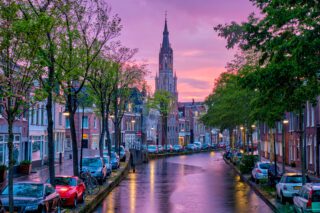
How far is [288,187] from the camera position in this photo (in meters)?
→ 22.9

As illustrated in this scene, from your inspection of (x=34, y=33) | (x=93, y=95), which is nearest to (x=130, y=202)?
(x=34, y=33)

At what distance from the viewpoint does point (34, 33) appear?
52.3 ft

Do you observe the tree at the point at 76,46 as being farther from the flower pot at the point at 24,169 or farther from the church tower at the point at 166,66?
the church tower at the point at 166,66

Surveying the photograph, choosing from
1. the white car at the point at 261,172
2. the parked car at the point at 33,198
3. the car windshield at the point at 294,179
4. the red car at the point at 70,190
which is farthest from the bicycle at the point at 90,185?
the white car at the point at 261,172

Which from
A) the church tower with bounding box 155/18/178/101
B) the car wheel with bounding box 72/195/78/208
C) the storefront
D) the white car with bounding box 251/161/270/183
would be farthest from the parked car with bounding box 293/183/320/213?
the church tower with bounding box 155/18/178/101

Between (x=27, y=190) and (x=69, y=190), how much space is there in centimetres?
385

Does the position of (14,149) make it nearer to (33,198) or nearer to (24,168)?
(24,168)

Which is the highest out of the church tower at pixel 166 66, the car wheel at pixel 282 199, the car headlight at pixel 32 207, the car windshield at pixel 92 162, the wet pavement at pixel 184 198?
the church tower at pixel 166 66

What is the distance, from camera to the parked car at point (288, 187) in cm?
2273

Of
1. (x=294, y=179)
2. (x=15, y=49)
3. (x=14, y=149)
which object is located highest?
(x=15, y=49)

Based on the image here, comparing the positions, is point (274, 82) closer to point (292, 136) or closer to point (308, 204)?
point (308, 204)

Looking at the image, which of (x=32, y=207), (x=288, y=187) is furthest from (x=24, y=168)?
(x=32, y=207)

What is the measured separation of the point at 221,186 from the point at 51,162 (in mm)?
16094

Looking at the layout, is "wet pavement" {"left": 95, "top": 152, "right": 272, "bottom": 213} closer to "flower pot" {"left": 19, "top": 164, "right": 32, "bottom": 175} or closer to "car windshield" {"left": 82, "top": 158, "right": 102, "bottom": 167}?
"car windshield" {"left": 82, "top": 158, "right": 102, "bottom": 167}
